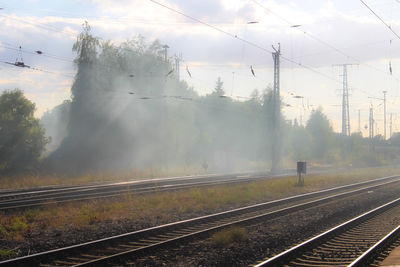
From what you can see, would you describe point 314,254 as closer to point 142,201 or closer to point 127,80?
point 142,201

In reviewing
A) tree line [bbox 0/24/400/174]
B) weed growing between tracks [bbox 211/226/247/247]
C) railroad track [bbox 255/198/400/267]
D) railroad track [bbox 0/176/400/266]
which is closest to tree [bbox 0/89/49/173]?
tree line [bbox 0/24/400/174]

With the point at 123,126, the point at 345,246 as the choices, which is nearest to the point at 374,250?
the point at 345,246

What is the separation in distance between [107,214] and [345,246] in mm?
8343

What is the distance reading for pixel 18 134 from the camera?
35125 millimetres

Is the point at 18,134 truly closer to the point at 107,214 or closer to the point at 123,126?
the point at 123,126

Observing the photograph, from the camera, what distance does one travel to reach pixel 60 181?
30.0m

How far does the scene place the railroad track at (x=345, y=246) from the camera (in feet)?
28.2

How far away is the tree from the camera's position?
112ft

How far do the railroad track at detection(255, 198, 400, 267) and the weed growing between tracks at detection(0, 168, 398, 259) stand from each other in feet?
16.7

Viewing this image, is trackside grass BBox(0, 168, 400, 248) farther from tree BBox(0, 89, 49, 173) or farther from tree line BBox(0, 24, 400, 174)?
tree BBox(0, 89, 49, 173)

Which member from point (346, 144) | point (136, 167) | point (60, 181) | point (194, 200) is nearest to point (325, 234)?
point (194, 200)

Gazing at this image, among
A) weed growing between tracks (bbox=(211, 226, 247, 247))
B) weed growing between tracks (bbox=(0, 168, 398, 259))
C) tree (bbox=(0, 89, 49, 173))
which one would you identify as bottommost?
weed growing between tracks (bbox=(0, 168, 398, 259))

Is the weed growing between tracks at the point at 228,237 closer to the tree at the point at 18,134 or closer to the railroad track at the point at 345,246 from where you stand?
the railroad track at the point at 345,246

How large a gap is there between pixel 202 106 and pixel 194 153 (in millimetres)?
12590
